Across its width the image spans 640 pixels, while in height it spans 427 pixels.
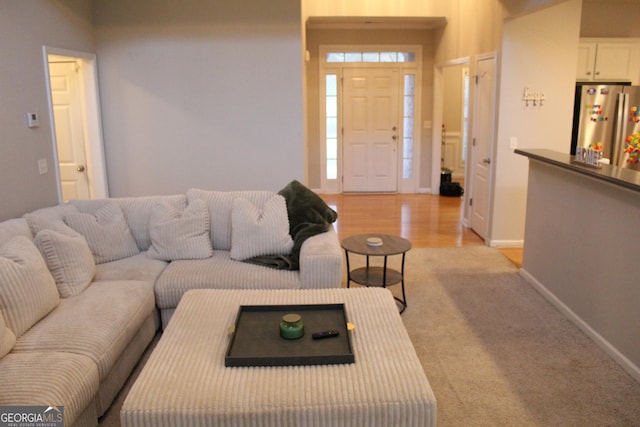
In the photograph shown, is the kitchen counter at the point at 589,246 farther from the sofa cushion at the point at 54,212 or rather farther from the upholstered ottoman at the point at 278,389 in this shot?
the sofa cushion at the point at 54,212

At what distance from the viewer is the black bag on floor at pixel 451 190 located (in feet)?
27.6

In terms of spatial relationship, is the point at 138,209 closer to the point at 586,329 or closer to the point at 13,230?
the point at 13,230

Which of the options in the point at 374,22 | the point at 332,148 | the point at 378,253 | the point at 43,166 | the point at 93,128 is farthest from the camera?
the point at 332,148

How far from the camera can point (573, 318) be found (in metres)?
3.73

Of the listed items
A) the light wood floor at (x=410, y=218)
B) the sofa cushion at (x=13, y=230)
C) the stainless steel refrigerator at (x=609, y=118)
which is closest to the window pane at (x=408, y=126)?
the light wood floor at (x=410, y=218)

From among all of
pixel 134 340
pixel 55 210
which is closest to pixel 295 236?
pixel 134 340

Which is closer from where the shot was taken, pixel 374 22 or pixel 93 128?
pixel 93 128

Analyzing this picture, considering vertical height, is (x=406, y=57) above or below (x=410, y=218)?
above

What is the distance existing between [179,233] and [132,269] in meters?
0.43

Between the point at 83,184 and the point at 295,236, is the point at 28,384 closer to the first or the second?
the point at 295,236

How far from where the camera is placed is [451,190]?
8.44m

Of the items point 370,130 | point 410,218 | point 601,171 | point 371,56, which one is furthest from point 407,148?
point 601,171

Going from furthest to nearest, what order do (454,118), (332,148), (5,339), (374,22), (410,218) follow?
1. (454,118)
2. (332,148)
3. (374,22)
4. (410,218)
5. (5,339)

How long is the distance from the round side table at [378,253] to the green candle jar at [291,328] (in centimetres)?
129
